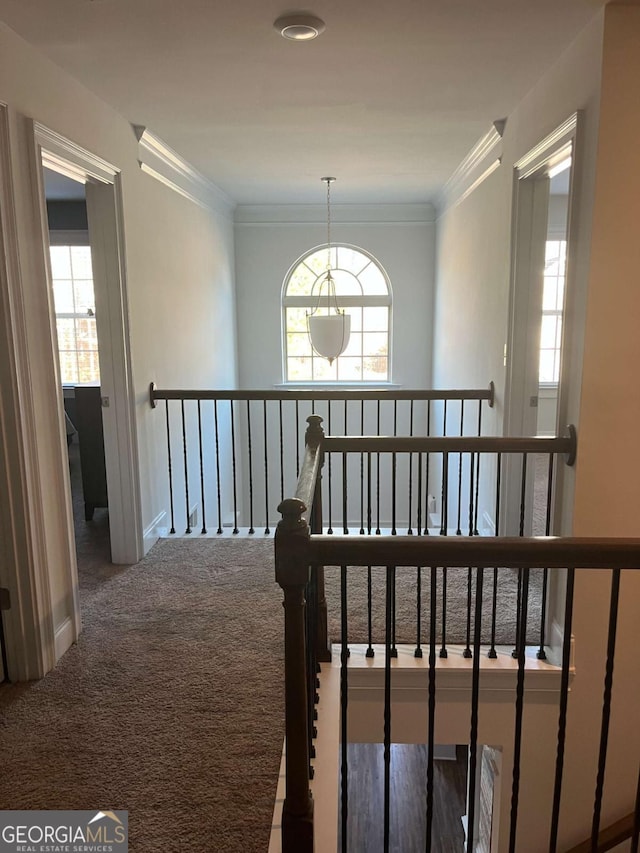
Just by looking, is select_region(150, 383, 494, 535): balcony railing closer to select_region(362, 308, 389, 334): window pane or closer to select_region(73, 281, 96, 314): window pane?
select_region(362, 308, 389, 334): window pane

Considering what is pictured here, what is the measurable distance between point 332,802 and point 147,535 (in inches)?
88.1

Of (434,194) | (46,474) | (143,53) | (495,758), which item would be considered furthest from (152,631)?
(434,194)

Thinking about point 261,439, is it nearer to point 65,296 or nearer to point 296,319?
point 296,319

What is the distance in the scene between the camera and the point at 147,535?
380 cm

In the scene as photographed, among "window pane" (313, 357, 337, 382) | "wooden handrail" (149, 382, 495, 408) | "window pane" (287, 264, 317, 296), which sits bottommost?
"window pane" (313, 357, 337, 382)

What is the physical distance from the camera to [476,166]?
4.35m

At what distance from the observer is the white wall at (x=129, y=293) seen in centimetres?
238

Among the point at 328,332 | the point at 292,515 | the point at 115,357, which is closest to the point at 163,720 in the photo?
the point at 292,515

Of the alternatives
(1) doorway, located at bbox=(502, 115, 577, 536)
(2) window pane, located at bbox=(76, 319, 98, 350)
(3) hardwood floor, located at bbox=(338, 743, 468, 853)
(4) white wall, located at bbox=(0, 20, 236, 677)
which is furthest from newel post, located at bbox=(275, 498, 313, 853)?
(2) window pane, located at bbox=(76, 319, 98, 350)

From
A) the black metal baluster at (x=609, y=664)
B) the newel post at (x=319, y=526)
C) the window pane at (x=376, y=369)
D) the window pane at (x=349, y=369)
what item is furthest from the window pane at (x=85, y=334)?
the black metal baluster at (x=609, y=664)

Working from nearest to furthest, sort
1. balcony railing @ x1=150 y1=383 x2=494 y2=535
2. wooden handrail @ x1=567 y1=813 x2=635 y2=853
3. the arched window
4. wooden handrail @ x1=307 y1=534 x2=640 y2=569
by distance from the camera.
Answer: wooden handrail @ x1=307 y1=534 x2=640 y2=569 → wooden handrail @ x1=567 y1=813 x2=635 y2=853 → balcony railing @ x1=150 y1=383 x2=494 y2=535 → the arched window

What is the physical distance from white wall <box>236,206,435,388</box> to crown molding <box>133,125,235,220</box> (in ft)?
2.83

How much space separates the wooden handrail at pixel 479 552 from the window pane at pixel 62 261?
560 cm

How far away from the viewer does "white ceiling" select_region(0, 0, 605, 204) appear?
85.7 inches
